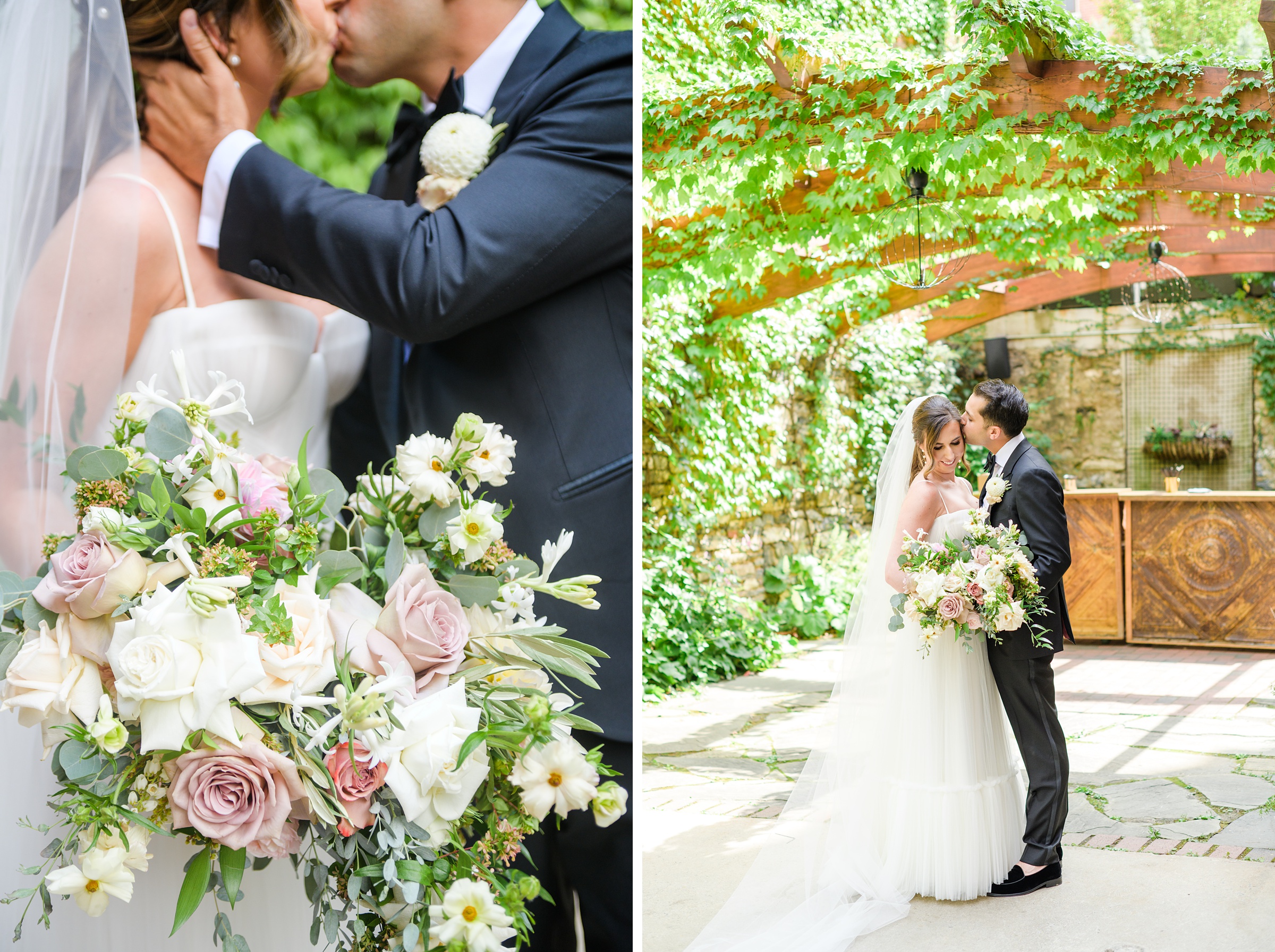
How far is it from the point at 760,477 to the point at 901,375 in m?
2.56

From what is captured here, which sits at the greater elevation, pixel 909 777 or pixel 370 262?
pixel 370 262

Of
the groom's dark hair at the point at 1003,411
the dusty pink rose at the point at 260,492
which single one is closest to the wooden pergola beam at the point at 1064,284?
the groom's dark hair at the point at 1003,411

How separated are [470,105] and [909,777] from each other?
266 centimetres

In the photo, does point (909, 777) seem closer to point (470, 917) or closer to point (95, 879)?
point (470, 917)

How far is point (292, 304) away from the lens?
1379 mm

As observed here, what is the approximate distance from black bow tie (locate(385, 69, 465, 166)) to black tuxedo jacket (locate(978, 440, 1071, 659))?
2474 millimetres

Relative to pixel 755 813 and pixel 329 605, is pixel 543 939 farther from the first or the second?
pixel 755 813

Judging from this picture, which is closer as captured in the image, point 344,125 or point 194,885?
point 194,885

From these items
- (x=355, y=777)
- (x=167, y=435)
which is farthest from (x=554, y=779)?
(x=167, y=435)

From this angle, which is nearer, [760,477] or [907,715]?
[907,715]

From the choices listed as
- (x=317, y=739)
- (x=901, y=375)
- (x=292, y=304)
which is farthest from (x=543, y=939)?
(x=901, y=375)

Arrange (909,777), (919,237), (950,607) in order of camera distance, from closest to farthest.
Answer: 1. (950,607)
2. (909,777)
3. (919,237)

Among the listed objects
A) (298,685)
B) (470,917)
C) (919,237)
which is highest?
(919,237)

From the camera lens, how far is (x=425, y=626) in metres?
1.12
